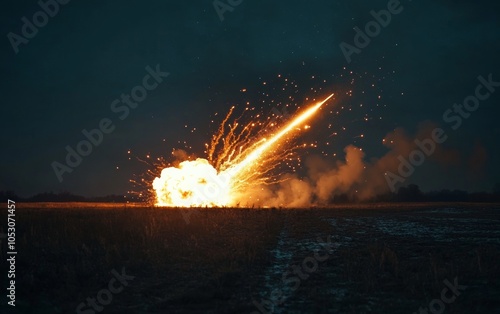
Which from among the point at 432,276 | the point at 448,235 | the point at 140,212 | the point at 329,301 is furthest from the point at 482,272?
the point at 140,212

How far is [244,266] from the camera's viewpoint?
16531 mm

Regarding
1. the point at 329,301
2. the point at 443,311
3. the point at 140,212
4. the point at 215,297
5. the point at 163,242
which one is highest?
the point at 140,212

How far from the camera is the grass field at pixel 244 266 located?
41.8 ft

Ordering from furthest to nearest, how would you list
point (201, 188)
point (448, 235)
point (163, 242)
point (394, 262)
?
point (201, 188), point (448, 235), point (163, 242), point (394, 262)

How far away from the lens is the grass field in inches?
502

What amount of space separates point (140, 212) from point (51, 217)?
5409 mm

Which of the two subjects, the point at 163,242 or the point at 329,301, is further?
the point at 163,242

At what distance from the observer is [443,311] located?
12023mm

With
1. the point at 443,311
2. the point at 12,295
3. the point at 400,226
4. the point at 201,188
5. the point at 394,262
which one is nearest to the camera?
the point at 443,311

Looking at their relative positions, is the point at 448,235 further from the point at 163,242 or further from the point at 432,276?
the point at 163,242

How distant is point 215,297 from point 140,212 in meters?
16.6

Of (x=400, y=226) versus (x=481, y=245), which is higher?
(x=400, y=226)

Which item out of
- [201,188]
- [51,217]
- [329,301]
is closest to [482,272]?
[329,301]

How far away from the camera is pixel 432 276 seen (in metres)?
15.1
